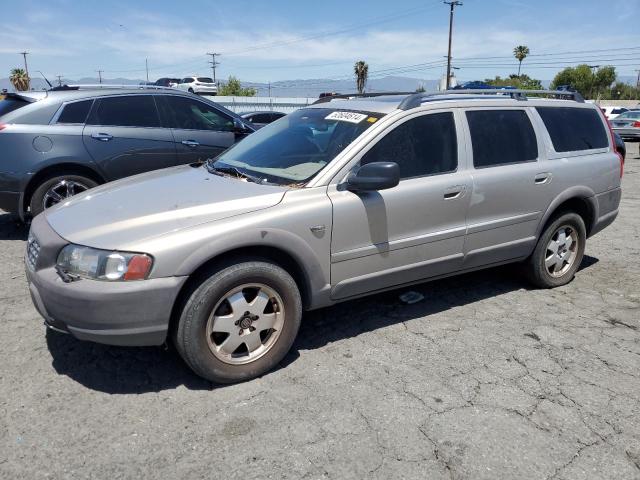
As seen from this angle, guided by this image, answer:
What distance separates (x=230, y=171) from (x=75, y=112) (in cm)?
326

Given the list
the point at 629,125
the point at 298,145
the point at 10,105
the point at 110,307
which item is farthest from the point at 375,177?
the point at 629,125

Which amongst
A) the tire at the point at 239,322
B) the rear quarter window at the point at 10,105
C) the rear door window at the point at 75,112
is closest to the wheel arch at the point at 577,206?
the tire at the point at 239,322

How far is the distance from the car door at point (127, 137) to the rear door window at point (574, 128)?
435cm

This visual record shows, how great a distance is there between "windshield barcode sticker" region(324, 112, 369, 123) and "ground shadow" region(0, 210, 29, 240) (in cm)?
427

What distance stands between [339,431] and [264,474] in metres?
0.48

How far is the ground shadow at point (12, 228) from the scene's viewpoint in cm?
627

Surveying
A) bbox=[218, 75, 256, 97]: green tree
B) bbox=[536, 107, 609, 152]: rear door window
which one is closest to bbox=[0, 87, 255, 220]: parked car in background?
bbox=[536, 107, 609, 152]: rear door window

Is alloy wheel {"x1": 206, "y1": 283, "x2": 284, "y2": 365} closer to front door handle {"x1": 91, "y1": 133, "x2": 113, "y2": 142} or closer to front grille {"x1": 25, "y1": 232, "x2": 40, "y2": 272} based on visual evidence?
front grille {"x1": 25, "y1": 232, "x2": 40, "y2": 272}

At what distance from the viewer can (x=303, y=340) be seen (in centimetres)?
378

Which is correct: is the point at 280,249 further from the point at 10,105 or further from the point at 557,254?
the point at 10,105

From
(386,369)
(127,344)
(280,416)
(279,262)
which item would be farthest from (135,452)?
(386,369)

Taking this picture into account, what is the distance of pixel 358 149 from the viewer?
139 inches

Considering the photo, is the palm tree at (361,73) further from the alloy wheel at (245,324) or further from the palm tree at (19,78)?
the alloy wheel at (245,324)

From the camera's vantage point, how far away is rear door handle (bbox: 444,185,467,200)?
3850 mm
